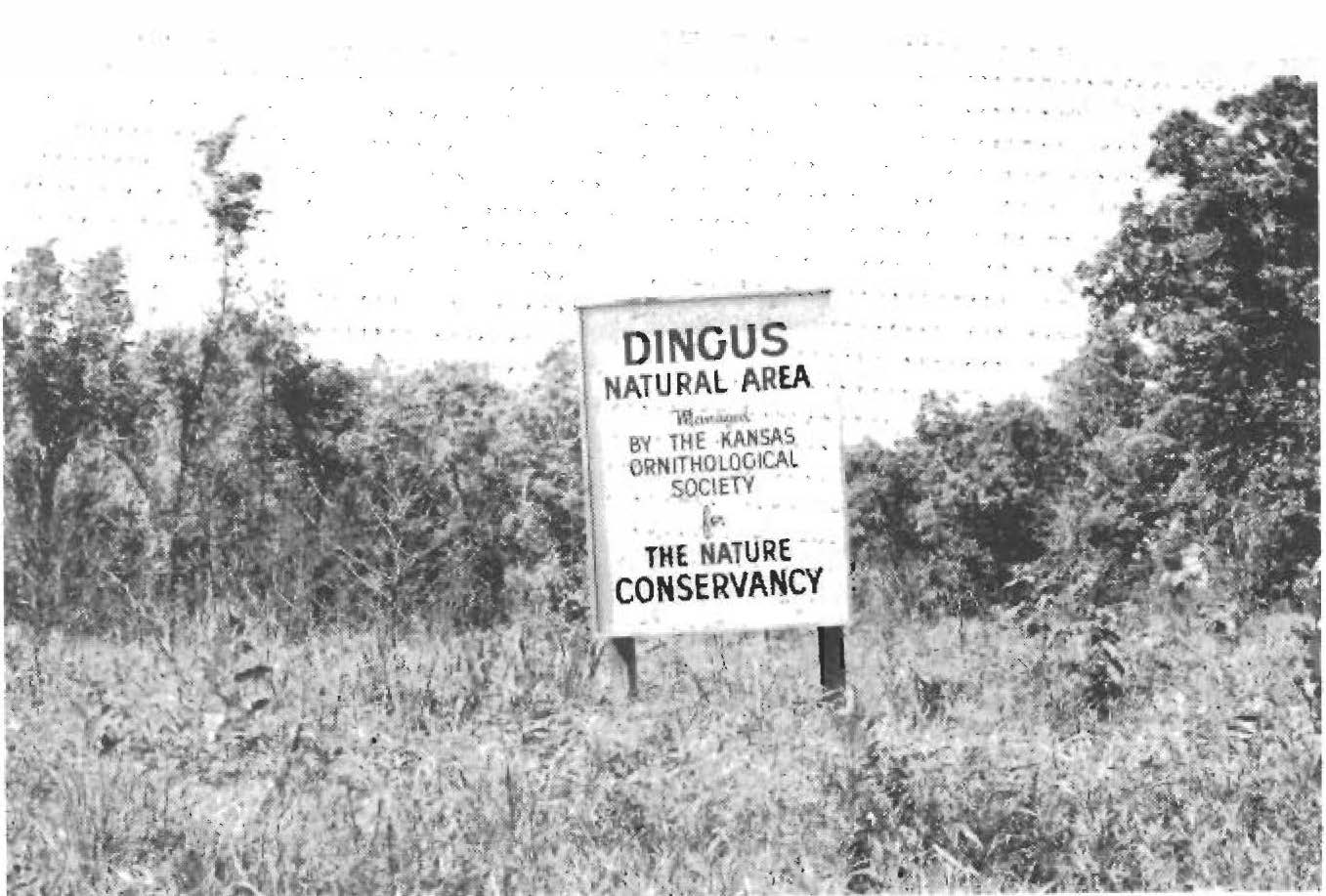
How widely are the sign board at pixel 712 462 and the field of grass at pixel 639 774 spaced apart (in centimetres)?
49

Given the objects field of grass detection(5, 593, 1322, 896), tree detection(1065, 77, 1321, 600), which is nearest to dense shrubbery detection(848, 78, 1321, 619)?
tree detection(1065, 77, 1321, 600)

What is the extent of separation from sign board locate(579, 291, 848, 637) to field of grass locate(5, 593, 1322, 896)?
488 millimetres

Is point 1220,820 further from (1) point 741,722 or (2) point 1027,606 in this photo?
(2) point 1027,606

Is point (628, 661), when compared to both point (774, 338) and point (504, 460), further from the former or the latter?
point (504, 460)

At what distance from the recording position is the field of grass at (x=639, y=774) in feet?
19.0

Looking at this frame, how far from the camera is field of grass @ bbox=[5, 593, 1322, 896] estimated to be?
580 cm

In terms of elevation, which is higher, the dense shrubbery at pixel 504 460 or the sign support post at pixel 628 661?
the dense shrubbery at pixel 504 460

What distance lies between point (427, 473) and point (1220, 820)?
5.95m

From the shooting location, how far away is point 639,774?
6.30m

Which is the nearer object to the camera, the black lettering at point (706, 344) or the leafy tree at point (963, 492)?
the black lettering at point (706, 344)

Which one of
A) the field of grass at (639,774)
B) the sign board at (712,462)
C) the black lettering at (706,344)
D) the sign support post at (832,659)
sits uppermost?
the black lettering at (706,344)

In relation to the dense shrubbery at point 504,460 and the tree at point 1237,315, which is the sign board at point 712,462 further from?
the tree at point 1237,315

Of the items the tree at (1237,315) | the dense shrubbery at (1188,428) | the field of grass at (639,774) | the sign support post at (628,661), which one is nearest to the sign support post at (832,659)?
the field of grass at (639,774)

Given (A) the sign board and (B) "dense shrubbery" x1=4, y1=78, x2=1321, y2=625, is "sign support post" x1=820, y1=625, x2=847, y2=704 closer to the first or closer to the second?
(A) the sign board
